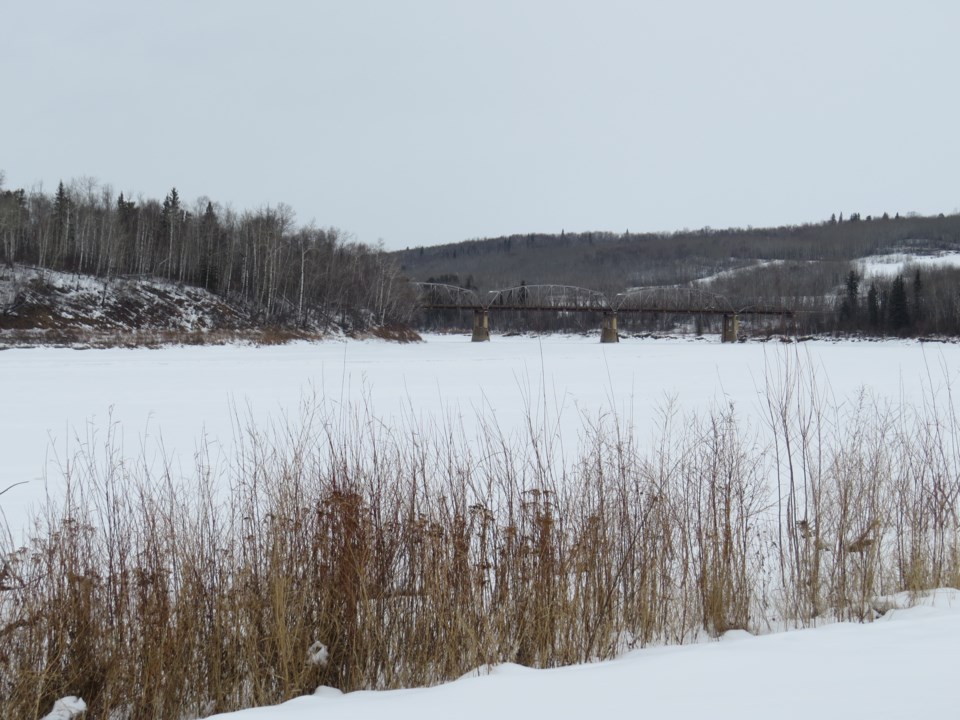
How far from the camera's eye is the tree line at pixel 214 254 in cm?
7869

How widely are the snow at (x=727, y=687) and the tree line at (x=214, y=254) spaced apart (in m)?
74.8

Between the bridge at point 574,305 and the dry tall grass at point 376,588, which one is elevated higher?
the bridge at point 574,305

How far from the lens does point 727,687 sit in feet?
15.3

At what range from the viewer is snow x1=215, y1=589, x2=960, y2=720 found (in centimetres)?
425

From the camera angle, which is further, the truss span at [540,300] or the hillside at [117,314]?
the truss span at [540,300]

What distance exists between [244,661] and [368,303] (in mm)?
86635

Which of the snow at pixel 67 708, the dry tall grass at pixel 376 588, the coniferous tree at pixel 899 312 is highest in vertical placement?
the coniferous tree at pixel 899 312

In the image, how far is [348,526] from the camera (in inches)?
251

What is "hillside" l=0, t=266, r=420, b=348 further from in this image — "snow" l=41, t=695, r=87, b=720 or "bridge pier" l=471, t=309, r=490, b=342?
"snow" l=41, t=695, r=87, b=720

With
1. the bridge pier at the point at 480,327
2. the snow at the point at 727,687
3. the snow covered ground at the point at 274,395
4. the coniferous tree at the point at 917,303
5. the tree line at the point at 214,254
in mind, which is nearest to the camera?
the snow at the point at 727,687

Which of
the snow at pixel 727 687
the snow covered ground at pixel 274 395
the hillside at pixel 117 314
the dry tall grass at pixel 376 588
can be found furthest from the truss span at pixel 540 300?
the snow at pixel 727 687

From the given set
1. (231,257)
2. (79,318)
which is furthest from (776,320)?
(79,318)

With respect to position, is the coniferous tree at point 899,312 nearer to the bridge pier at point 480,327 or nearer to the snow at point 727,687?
the bridge pier at point 480,327

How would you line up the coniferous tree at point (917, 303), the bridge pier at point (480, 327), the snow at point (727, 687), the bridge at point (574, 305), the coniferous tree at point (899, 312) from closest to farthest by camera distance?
the snow at point (727, 687), the bridge pier at point (480, 327), the bridge at point (574, 305), the coniferous tree at point (917, 303), the coniferous tree at point (899, 312)
